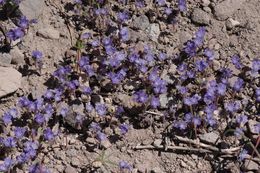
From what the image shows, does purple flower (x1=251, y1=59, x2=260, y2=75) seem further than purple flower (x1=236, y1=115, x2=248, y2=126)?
Yes

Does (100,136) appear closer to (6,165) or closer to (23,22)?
(6,165)

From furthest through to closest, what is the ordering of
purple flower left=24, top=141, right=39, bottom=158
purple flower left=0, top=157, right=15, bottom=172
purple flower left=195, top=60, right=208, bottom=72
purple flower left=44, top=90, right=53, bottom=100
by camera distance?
purple flower left=195, top=60, right=208, bottom=72 → purple flower left=44, top=90, right=53, bottom=100 → purple flower left=24, top=141, right=39, bottom=158 → purple flower left=0, top=157, right=15, bottom=172

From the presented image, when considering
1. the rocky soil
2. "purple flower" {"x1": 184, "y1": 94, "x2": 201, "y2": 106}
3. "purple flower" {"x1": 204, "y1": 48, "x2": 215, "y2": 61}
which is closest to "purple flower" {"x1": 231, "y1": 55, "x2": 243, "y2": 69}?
the rocky soil

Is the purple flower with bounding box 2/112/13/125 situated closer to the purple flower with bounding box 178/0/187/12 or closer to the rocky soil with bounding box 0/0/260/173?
the rocky soil with bounding box 0/0/260/173

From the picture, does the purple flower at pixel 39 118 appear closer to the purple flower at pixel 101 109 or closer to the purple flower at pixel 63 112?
the purple flower at pixel 63 112

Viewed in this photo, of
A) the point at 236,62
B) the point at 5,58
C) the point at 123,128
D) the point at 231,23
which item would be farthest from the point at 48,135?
the point at 231,23

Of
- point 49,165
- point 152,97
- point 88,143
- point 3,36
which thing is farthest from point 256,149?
point 3,36

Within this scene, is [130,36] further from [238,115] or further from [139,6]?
[238,115]

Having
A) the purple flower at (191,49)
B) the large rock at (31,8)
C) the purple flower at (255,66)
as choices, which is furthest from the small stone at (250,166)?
the large rock at (31,8)
